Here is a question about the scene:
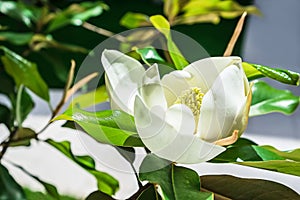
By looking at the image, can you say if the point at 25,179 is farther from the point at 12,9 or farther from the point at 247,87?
the point at 247,87

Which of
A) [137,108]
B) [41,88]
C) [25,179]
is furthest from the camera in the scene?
[25,179]

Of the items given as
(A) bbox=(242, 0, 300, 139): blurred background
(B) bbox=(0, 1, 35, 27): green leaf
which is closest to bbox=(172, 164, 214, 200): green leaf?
(B) bbox=(0, 1, 35, 27): green leaf

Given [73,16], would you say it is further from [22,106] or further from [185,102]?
[185,102]

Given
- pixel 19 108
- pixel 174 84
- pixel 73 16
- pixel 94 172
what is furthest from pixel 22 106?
pixel 73 16

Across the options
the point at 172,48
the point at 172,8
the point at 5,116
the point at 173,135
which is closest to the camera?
the point at 173,135

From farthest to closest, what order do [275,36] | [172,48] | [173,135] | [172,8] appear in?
1. [275,36]
2. [172,8]
3. [172,48]
4. [173,135]

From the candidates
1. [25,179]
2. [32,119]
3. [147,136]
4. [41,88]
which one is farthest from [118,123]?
[32,119]
